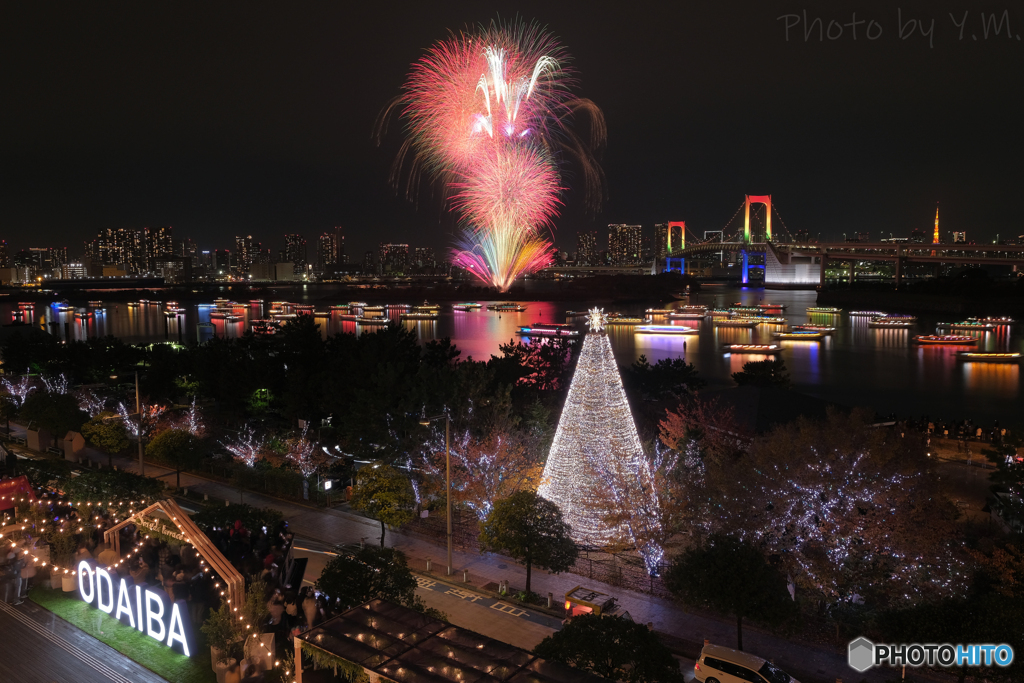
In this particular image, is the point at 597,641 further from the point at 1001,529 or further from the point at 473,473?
the point at 1001,529

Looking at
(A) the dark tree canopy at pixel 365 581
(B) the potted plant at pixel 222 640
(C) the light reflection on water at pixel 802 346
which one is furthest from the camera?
(C) the light reflection on water at pixel 802 346

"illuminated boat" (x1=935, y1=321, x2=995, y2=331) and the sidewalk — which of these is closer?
the sidewalk

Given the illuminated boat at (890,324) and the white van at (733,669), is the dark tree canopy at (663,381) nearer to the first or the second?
the white van at (733,669)

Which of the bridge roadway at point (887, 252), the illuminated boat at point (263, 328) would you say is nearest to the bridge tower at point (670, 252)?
the bridge roadway at point (887, 252)

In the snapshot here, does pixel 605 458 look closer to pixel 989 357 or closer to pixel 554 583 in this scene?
pixel 554 583

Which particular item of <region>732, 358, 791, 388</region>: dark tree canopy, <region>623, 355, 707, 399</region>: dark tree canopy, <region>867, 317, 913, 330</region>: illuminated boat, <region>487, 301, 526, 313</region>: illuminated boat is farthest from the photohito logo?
<region>487, 301, 526, 313</region>: illuminated boat

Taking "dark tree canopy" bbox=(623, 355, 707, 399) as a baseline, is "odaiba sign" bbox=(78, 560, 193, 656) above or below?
below

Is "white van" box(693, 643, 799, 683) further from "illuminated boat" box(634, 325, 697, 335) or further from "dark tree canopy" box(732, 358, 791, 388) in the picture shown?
"illuminated boat" box(634, 325, 697, 335)
